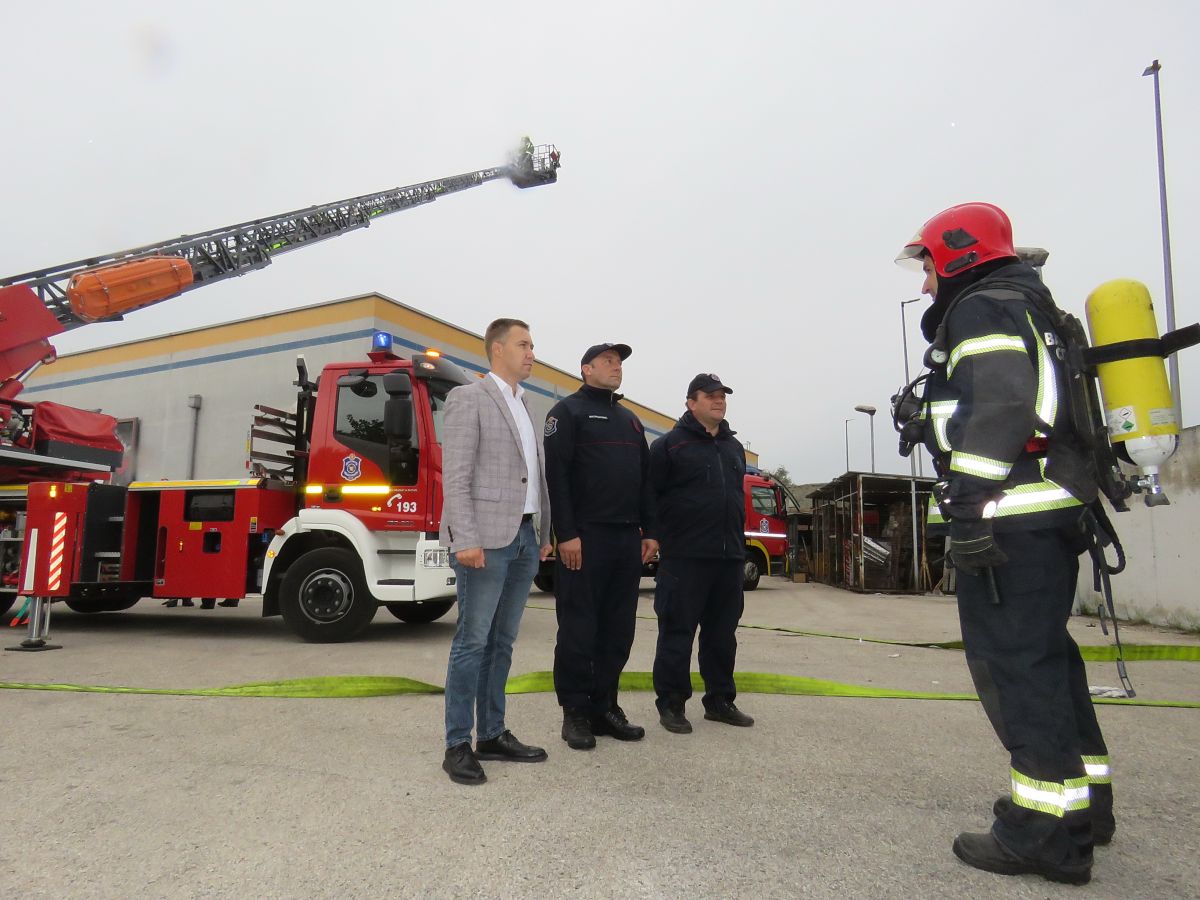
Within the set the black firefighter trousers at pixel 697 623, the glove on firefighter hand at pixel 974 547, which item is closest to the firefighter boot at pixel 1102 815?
the glove on firefighter hand at pixel 974 547

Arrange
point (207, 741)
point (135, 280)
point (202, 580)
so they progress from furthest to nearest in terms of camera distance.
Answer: point (135, 280)
point (202, 580)
point (207, 741)

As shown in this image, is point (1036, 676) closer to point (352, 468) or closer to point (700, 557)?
point (700, 557)

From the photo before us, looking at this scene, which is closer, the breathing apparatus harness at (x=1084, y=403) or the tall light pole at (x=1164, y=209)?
the breathing apparatus harness at (x=1084, y=403)

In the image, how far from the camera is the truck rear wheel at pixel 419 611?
827 cm

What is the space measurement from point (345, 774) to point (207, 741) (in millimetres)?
926

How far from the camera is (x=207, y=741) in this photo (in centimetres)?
347

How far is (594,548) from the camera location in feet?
11.8

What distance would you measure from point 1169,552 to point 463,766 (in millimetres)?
9513

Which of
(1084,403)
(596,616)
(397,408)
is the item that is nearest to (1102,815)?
(1084,403)

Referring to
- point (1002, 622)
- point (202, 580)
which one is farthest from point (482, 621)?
point (202, 580)

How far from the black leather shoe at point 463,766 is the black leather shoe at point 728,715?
1.39 metres

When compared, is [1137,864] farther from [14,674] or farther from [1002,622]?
[14,674]

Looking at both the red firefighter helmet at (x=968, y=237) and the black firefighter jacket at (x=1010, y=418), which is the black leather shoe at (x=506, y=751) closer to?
the black firefighter jacket at (x=1010, y=418)

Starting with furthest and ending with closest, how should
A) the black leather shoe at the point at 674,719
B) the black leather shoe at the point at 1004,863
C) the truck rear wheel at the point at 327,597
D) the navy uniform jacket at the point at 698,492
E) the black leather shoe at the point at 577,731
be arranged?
the truck rear wheel at the point at 327,597 < the navy uniform jacket at the point at 698,492 < the black leather shoe at the point at 674,719 < the black leather shoe at the point at 577,731 < the black leather shoe at the point at 1004,863
